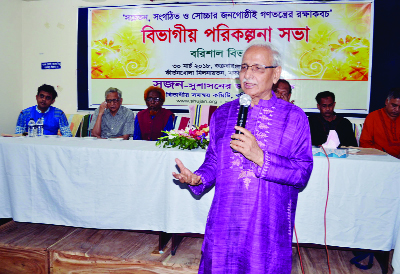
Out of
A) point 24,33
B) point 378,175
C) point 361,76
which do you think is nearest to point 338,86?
point 361,76

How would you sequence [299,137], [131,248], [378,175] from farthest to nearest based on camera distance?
[131,248], [378,175], [299,137]

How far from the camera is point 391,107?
348 cm

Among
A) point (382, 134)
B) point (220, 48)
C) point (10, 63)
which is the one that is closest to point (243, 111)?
point (382, 134)

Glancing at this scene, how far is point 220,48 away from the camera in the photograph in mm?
5016

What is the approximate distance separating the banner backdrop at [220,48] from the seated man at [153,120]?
1176mm

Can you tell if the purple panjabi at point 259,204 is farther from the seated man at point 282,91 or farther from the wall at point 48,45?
the wall at point 48,45

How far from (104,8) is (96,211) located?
402 centimetres

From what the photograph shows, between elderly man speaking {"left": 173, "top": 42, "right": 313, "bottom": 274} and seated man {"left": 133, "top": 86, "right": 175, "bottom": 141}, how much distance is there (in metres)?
2.75

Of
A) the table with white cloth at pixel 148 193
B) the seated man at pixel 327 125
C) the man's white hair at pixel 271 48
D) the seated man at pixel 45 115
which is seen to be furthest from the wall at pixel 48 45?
the man's white hair at pixel 271 48

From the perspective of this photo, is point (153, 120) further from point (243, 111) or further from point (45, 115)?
point (243, 111)

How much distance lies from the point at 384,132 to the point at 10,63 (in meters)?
5.92

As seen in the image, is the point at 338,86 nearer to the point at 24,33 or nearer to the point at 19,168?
the point at 19,168

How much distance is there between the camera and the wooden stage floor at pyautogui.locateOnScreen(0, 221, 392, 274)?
238 centimetres

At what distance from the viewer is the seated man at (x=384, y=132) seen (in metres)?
3.57
